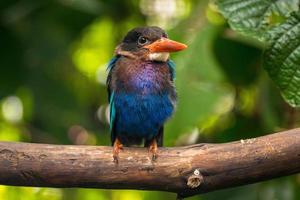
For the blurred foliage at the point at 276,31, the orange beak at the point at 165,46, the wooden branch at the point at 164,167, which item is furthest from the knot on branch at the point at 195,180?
the orange beak at the point at 165,46

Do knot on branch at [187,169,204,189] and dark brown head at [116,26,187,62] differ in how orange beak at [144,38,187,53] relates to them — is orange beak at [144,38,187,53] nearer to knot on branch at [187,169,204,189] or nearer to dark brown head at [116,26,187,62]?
dark brown head at [116,26,187,62]

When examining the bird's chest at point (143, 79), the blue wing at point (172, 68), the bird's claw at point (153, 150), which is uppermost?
the blue wing at point (172, 68)

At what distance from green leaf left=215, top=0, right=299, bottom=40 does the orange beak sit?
14.1 inches

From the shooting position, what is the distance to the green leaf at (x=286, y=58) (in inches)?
133

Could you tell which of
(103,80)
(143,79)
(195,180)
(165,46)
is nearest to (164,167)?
(195,180)

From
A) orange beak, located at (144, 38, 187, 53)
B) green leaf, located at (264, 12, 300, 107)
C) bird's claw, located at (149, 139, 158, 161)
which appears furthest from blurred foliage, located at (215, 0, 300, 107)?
bird's claw, located at (149, 139, 158, 161)

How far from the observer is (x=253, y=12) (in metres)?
3.58

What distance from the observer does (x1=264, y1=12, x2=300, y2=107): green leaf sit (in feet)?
11.1

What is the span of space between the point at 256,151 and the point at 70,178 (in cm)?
74

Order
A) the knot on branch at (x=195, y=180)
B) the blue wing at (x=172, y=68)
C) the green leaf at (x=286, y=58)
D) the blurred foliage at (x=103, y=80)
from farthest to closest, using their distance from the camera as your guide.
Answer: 1. the blurred foliage at (x=103, y=80)
2. the blue wing at (x=172, y=68)
3. the green leaf at (x=286, y=58)
4. the knot on branch at (x=195, y=180)

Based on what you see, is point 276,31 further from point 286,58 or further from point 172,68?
point 172,68

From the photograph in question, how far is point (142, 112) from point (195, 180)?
0.96m

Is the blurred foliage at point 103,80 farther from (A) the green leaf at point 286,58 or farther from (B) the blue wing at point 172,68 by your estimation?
(A) the green leaf at point 286,58

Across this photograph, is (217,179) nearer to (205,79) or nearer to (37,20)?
(205,79)
